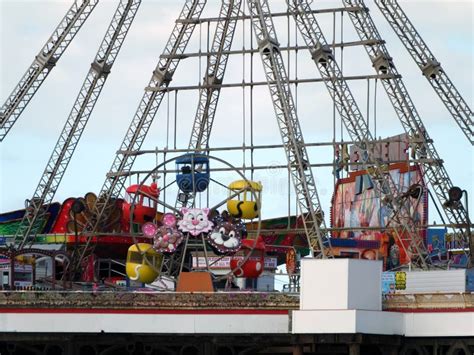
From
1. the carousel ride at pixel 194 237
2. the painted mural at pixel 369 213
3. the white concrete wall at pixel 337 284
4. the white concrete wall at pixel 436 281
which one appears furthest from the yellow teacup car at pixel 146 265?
the painted mural at pixel 369 213

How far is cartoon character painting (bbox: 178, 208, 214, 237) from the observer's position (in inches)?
4936

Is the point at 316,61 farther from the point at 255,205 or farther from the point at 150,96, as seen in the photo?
the point at 255,205

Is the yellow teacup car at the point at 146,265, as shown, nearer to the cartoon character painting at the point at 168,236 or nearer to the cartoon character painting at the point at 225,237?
the cartoon character painting at the point at 168,236

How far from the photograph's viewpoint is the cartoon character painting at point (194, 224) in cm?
12538

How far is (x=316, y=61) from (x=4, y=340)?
4883 centimetres

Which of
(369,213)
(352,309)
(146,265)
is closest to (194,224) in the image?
(146,265)

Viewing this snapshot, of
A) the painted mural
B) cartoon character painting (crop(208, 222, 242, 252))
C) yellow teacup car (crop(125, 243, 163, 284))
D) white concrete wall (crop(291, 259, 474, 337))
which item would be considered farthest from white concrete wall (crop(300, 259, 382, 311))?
the painted mural

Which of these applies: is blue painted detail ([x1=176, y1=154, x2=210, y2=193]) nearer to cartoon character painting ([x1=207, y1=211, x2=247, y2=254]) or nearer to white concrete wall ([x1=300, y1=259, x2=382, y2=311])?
cartoon character painting ([x1=207, y1=211, x2=247, y2=254])

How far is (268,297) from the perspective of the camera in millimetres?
117625

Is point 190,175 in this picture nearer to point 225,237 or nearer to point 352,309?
point 225,237

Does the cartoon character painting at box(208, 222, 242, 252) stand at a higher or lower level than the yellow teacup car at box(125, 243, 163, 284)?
higher

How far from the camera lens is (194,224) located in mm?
125500

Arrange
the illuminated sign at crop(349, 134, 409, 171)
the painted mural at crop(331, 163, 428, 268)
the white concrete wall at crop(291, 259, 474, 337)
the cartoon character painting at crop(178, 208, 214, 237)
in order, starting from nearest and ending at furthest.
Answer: the white concrete wall at crop(291, 259, 474, 337) < the cartoon character painting at crop(178, 208, 214, 237) < the painted mural at crop(331, 163, 428, 268) < the illuminated sign at crop(349, 134, 409, 171)

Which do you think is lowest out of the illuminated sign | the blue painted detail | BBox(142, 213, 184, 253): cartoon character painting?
BBox(142, 213, 184, 253): cartoon character painting
